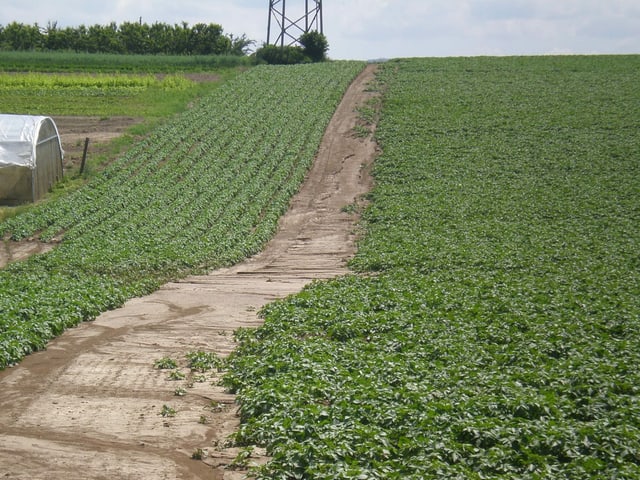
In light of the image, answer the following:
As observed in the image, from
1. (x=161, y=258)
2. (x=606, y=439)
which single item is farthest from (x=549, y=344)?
(x=161, y=258)

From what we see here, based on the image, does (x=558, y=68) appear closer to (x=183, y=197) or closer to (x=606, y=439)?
(x=183, y=197)

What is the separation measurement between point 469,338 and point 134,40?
214 feet

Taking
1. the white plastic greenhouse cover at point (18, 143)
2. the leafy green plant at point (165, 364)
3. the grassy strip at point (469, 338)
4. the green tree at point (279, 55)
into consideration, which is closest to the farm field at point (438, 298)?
the grassy strip at point (469, 338)

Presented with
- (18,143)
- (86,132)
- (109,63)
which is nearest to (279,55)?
(109,63)

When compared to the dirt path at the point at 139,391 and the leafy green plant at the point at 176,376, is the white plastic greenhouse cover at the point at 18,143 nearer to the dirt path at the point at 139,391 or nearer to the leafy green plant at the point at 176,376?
the dirt path at the point at 139,391

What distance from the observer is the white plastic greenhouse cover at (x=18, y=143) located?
1208 inches

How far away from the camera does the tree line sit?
72.0 meters

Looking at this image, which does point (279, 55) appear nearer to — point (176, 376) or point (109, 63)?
point (109, 63)

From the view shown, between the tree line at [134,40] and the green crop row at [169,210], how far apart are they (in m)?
22.9

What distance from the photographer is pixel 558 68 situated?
54.5 meters

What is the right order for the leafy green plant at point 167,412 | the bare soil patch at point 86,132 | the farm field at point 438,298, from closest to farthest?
the farm field at point 438,298
the leafy green plant at point 167,412
the bare soil patch at point 86,132

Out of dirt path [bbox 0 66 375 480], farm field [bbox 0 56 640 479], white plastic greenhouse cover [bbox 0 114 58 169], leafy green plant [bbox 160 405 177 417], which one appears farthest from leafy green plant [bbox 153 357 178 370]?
white plastic greenhouse cover [bbox 0 114 58 169]

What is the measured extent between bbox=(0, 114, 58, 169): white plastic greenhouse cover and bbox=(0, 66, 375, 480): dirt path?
38.5ft

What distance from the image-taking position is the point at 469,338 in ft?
45.3
